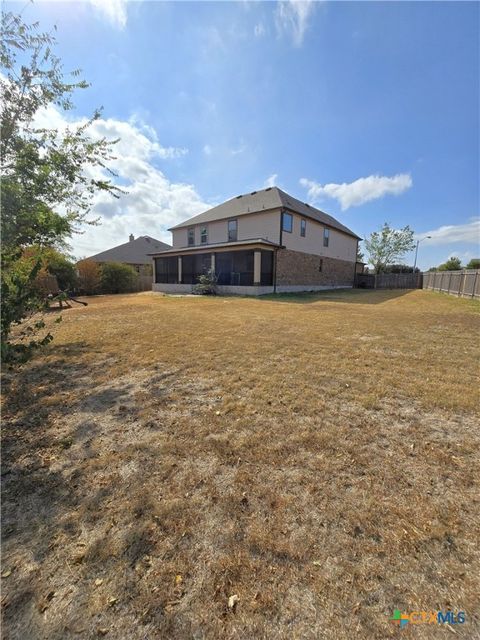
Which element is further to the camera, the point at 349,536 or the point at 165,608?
the point at 349,536

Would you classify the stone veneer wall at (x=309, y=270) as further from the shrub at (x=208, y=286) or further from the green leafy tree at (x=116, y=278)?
the green leafy tree at (x=116, y=278)

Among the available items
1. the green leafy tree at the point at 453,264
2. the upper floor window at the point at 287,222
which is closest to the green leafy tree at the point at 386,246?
the green leafy tree at the point at 453,264

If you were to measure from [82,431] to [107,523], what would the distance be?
1.37 metres

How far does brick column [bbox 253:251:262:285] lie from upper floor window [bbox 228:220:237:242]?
13.9 ft

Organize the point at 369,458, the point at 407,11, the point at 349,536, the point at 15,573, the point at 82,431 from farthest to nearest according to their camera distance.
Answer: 1. the point at 407,11
2. the point at 82,431
3. the point at 369,458
4. the point at 349,536
5. the point at 15,573

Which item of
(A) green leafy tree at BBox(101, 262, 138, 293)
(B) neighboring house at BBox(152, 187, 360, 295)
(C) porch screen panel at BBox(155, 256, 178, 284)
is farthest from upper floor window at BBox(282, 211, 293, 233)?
(A) green leafy tree at BBox(101, 262, 138, 293)

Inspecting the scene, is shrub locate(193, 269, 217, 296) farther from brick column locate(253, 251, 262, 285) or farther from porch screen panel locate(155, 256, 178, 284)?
porch screen panel locate(155, 256, 178, 284)

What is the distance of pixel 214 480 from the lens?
230cm

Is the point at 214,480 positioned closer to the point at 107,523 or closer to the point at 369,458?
the point at 107,523

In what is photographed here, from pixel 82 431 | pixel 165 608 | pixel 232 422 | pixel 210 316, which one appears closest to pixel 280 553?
pixel 165 608

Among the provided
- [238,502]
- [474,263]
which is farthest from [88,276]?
[474,263]

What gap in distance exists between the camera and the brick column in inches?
691

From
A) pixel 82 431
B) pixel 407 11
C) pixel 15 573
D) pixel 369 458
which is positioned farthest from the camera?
pixel 407 11

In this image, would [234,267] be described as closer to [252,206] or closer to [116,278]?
[252,206]
